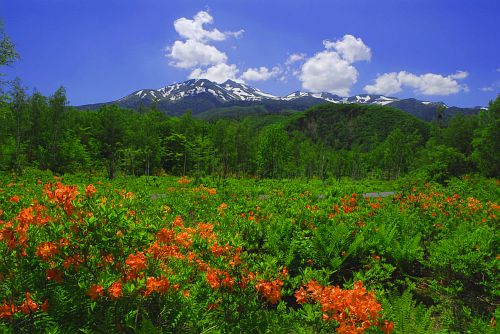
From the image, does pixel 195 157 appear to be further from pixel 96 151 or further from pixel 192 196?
pixel 192 196

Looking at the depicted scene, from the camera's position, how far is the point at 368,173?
241 ft

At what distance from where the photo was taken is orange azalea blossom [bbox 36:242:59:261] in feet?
9.54

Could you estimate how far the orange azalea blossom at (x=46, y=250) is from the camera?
2909 millimetres

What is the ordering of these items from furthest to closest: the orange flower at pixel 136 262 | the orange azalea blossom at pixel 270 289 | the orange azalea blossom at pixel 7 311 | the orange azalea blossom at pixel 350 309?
the orange azalea blossom at pixel 270 289 → the orange flower at pixel 136 262 → the orange azalea blossom at pixel 7 311 → the orange azalea blossom at pixel 350 309

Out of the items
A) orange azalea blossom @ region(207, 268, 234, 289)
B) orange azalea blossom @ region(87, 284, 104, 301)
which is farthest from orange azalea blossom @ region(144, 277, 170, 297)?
orange azalea blossom @ region(207, 268, 234, 289)

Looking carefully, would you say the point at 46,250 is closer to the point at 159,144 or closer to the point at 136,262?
the point at 136,262

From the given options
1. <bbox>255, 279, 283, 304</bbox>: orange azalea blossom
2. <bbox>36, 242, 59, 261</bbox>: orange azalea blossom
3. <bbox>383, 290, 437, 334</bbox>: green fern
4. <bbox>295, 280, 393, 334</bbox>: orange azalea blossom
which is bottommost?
<bbox>383, 290, 437, 334</bbox>: green fern

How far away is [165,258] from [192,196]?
768 centimetres

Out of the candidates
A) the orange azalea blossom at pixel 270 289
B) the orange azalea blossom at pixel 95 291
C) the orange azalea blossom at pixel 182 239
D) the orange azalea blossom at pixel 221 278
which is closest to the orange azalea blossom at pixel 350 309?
the orange azalea blossom at pixel 270 289

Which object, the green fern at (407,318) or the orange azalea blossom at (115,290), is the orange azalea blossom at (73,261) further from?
the green fern at (407,318)

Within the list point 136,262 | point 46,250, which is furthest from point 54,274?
point 136,262

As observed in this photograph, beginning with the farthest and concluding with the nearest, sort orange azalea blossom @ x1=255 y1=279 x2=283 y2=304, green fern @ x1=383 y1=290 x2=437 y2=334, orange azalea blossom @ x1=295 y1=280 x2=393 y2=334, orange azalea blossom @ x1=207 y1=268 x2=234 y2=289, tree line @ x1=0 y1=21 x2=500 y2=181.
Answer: tree line @ x1=0 y1=21 x2=500 y2=181
green fern @ x1=383 y1=290 x2=437 y2=334
orange azalea blossom @ x1=207 y1=268 x2=234 y2=289
orange azalea blossom @ x1=255 y1=279 x2=283 y2=304
orange azalea blossom @ x1=295 y1=280 x2=393 y2=334

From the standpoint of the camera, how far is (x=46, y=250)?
291 centimetres

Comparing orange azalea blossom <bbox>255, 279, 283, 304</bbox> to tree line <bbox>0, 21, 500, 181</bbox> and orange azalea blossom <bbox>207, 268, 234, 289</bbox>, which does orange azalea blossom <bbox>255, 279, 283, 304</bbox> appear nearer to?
orange azalea blossom <bbox>207, 268, 234, 289</bbox>
